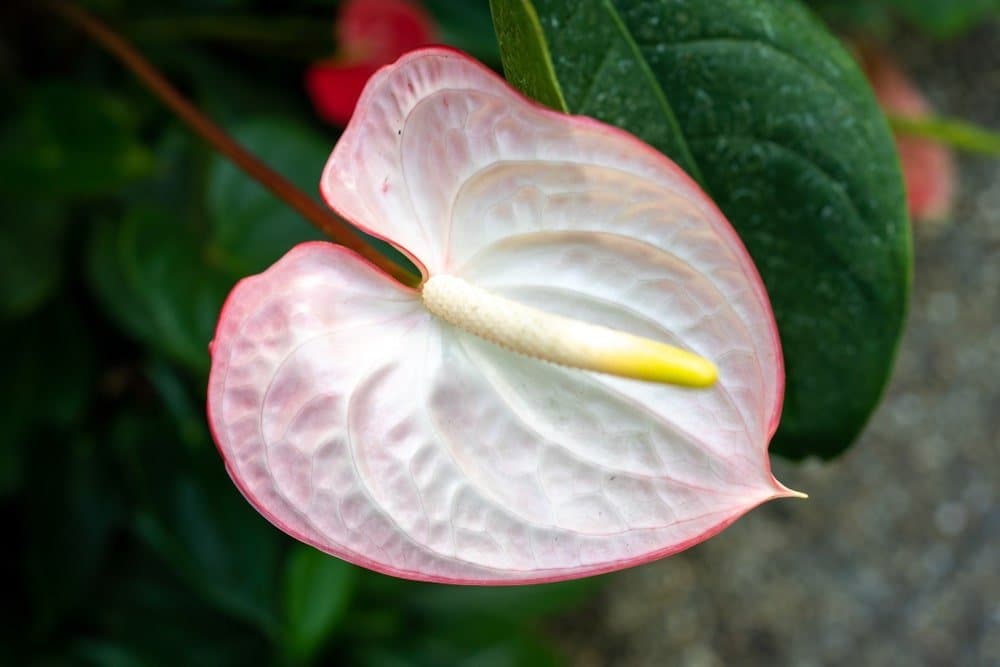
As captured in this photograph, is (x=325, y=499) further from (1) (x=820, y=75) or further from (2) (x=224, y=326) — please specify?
(1) (x=820, y=75)

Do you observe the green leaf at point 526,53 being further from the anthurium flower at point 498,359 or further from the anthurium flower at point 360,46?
the anthurium flower at point 360,46

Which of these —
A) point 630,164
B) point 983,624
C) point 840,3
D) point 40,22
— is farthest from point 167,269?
point 983,624

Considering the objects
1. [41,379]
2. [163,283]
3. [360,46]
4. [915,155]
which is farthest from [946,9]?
[41,379]

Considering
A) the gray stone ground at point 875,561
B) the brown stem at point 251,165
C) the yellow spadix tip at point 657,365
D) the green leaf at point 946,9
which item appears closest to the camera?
the yellow spadix tip at point 657,365

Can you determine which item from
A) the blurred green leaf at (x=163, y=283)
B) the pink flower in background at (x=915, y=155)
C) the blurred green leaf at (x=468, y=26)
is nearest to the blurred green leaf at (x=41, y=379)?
the blurred green leaf at (x=163, y=283)

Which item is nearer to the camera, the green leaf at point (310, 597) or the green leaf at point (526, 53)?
the green leaf at point (526, 53)

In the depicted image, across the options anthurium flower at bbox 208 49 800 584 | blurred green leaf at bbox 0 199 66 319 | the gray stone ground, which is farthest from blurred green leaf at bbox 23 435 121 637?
the gray stone ground

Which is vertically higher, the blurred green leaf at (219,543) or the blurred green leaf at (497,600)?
the blurred green leaf at (219,543)

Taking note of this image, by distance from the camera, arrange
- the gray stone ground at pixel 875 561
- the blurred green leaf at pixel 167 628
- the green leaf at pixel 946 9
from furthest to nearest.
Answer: the gray stone ground at pixel 875 561 → the green leaf at pixel 946 9 → the blurred green leaf at pixel 167 628

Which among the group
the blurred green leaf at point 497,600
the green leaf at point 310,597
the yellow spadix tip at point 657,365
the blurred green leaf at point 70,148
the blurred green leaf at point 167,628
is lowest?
the blurred green leaf at point 497,600
